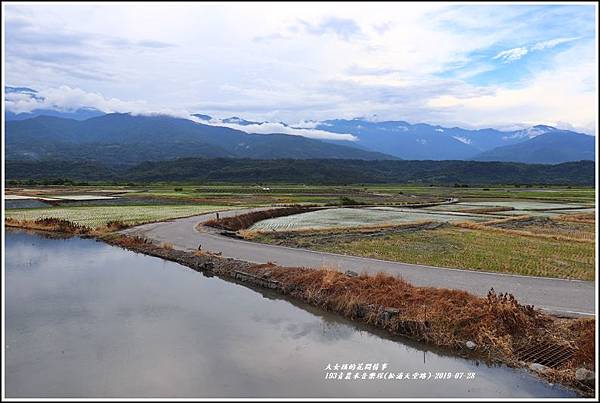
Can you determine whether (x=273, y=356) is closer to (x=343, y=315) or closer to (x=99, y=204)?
(x=343, y=315)

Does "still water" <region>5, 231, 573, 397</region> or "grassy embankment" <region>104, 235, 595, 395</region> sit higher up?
"grassy embankment" <region>104, 235, 595, 395</region>

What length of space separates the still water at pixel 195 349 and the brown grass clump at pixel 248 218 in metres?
16.5

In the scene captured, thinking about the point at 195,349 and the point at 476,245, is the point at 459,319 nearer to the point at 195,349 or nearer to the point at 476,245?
the point at 195,349

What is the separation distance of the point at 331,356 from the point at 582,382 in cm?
568

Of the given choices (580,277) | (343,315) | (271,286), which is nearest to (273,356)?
(343,315)

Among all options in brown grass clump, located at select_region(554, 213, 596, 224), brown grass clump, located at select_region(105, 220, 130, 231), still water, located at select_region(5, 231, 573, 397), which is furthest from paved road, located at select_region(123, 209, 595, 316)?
brown grass clump, located at select_region(554, 213, 596, 224)

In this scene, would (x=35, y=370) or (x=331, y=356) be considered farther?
(x=331, y=356)

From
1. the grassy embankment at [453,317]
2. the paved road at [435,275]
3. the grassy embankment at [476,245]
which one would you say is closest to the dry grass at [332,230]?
the grassy embankment at [476,245]

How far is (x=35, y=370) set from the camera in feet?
34.1

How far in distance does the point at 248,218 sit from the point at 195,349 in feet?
96.1

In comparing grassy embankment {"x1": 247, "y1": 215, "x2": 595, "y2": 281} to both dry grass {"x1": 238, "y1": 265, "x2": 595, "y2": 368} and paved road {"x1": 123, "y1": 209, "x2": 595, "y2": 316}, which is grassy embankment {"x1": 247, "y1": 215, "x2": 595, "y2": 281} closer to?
paved road {"x1": 123, "y1": 209, "x2": 595, "y2": 316}

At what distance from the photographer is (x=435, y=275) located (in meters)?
17.6

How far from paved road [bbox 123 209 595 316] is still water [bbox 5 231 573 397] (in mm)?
3953

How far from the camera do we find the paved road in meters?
14.4
